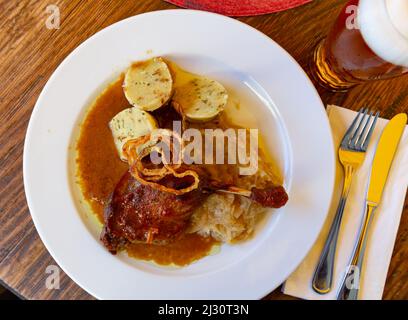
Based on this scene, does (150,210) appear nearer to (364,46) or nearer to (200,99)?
(200,99)

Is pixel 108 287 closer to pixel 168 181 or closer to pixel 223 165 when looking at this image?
pixel 168 181

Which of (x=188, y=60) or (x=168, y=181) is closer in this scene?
(x=168, y=181)

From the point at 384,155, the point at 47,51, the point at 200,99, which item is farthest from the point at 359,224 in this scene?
the point at 47,51

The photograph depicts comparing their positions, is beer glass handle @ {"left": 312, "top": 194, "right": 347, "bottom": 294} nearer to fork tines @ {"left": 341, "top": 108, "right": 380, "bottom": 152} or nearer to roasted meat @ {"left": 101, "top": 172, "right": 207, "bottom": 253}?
fork tines @ {"left": 341, "top": 108, "right": 380, "bottom": 152}

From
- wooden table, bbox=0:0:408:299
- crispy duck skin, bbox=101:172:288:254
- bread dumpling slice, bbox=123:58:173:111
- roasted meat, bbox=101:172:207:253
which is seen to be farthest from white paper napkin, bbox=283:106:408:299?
bread dumpling slice, bbox=123:58:173:111

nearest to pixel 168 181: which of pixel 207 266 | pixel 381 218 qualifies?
pixel 207 266

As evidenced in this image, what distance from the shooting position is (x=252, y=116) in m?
1.73

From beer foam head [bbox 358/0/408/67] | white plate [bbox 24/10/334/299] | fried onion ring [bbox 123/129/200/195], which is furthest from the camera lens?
white plate [bbox 24/10/334/299]

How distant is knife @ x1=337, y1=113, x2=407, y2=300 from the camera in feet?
5.42

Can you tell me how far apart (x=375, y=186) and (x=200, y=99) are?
0.84 m

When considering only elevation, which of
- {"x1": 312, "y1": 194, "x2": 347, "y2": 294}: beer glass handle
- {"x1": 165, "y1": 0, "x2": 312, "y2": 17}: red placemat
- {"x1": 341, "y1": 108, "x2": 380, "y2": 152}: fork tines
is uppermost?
{"x1": 165, "y1": 0, "x2": 312, "y2": 17}: red placemat

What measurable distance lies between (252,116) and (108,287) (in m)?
0.95

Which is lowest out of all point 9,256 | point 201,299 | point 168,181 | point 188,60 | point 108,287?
point 201,299

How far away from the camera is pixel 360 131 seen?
1.70 metres
